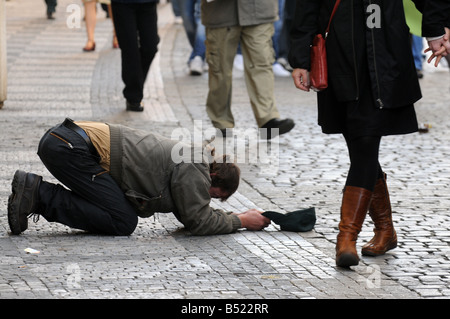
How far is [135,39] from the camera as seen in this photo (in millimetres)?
10078

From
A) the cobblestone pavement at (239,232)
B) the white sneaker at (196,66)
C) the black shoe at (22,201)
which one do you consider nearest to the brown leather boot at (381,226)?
the cobblestone pavement at (239,232)

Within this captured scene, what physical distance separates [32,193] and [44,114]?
Answer: 163 inches

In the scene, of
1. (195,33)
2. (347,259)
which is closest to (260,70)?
(347,259)

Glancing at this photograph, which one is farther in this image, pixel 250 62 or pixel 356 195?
pixel 250 62

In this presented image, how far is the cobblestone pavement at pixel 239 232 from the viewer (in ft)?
16.1

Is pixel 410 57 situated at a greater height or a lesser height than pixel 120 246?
greater

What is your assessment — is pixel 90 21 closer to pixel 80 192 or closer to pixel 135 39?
pixel 135 39

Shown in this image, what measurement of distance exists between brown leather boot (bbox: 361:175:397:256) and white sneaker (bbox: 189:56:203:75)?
24.6ft

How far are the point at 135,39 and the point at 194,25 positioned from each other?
3890mm

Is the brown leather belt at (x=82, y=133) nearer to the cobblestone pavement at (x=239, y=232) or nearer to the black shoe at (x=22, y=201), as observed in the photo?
the black shoe at (x=22, y=201)

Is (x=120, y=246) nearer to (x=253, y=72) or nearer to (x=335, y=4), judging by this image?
(x=335, y=4)

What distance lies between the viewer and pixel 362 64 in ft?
17.0
